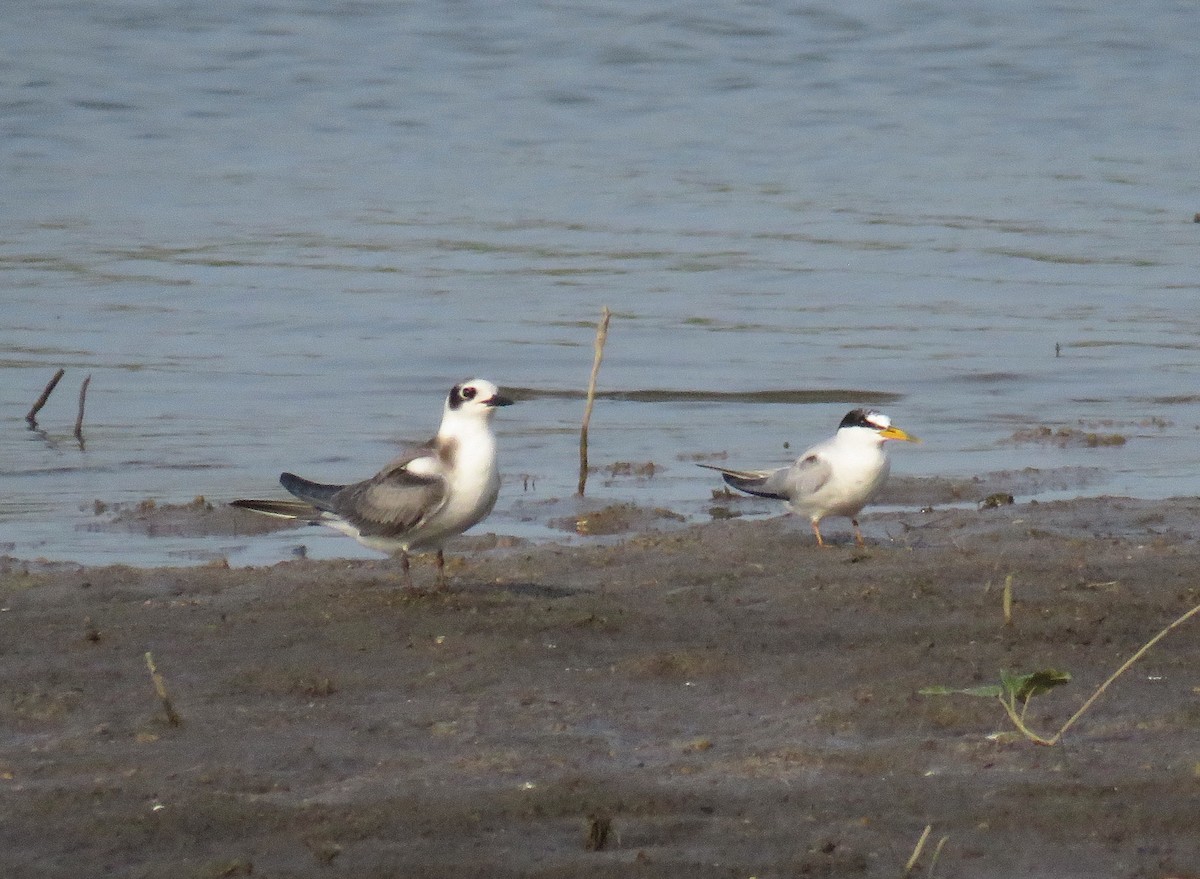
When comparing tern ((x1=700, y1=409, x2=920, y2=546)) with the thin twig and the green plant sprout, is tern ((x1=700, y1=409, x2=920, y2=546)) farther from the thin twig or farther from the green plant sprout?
the thin twig

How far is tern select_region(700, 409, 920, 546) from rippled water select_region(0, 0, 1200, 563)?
899mm

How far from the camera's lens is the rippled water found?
39.2 feet

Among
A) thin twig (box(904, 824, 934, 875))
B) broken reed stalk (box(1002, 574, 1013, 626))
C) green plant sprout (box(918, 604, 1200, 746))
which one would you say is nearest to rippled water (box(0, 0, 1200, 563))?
broken reed stalk (box(1002, 574, 1013, 626))

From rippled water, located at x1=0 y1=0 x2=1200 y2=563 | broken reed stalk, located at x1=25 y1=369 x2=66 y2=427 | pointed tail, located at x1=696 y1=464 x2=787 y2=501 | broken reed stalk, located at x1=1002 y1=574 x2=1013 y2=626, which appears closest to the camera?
broken reed stalk, located at x1=1002 y1=574 x2=1013 y2=626

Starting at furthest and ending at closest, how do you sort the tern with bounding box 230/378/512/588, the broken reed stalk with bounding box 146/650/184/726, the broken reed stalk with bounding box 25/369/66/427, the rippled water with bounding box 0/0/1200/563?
the rippled water with bounding box 0/0/1200/563
the broken reed stalk with bounding box 25/369/66/427
the tern with bounding box 230/378/512/588
the broken reed stalk with bounding box 146/650/184/726

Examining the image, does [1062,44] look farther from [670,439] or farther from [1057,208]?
[670,439]

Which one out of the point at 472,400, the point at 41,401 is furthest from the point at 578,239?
the point at 472,400

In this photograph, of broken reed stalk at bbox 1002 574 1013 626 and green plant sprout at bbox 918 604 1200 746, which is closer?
green plant sprout at bbox 918 604 1200 746

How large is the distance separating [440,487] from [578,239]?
1279 cm

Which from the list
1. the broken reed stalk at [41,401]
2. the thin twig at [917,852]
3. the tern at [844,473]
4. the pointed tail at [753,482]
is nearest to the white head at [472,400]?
the tern at [844,473]

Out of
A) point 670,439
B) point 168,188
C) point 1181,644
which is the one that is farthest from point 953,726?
point 168,188

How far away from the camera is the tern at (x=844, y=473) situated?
29.3 ft

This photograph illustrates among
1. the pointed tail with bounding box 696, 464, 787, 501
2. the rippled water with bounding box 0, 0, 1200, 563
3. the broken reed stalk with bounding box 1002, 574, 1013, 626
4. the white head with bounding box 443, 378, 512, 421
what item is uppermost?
the white head with bounding box 443, 378, 512, 421

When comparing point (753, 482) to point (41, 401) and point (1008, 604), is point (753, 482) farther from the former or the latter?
point (41, 401)
